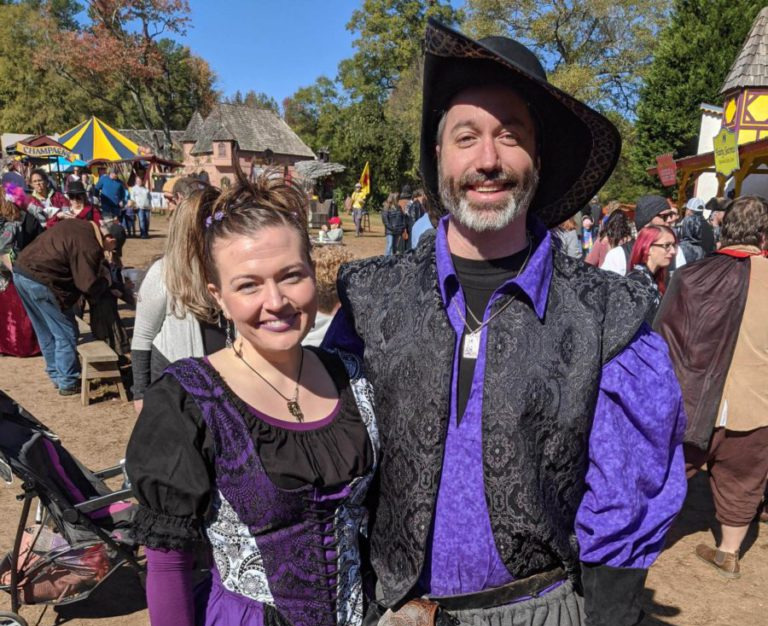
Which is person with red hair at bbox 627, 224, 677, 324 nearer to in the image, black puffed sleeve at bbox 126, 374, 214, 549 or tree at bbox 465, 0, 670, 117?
black puffed sleeve at bbox 126, 374, 214, 549

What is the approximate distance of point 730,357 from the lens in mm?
3652

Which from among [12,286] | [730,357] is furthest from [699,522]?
[12,286]

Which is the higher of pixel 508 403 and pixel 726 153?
pixel 726 153

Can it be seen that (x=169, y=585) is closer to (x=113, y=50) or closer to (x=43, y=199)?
(x=43, y=199)

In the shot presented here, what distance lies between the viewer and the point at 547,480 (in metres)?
1.44

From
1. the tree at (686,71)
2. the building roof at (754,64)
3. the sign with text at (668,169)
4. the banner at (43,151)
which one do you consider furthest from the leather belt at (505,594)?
the tree at (686,71)

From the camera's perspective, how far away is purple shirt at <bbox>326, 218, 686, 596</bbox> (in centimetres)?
143

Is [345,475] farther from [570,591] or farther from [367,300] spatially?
[570,591]

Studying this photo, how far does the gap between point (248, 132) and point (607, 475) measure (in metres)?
49.0

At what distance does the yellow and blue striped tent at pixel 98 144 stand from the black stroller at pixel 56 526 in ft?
64.7

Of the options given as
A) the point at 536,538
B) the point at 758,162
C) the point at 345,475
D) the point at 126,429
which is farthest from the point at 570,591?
the point at 758,162

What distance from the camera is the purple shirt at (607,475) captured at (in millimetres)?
1433

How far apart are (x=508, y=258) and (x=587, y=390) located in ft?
1.31

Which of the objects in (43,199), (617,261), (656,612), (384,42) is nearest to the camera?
(656,612)
